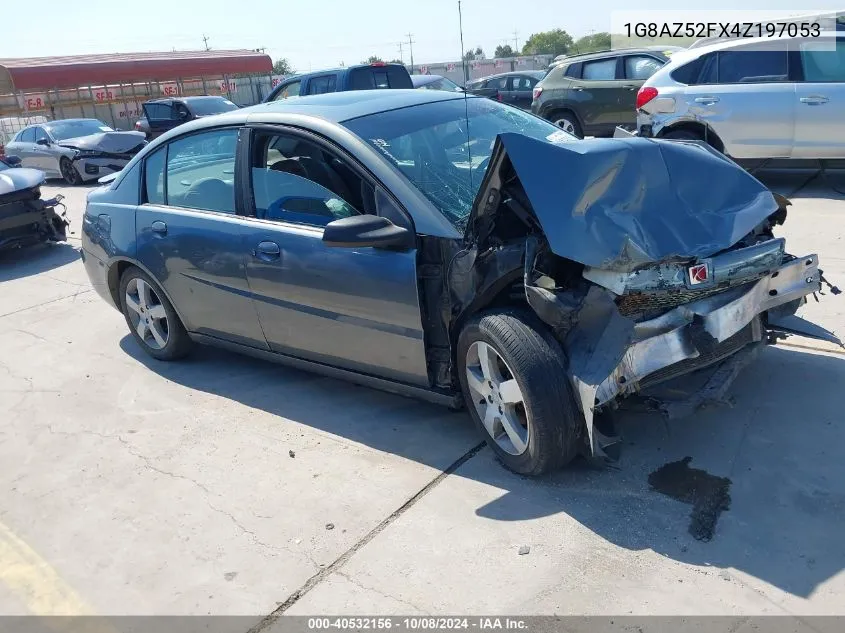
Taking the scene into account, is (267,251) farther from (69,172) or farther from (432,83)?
(69,172)

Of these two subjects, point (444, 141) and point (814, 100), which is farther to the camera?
point (814, 100)

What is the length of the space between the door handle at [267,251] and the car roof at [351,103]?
750 millimetres

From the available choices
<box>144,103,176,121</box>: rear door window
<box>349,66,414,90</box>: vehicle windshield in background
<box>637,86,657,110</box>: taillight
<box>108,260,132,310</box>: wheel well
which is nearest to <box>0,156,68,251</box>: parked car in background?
<box>108,260,132,310</box>: wheel well

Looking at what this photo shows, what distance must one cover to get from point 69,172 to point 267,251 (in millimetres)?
13988

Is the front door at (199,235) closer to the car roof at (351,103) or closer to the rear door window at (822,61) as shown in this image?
the car roof at (351,103)

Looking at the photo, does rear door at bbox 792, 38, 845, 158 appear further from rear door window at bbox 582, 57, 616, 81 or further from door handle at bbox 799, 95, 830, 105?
rear door window at bbox 582, 57, 616, 81

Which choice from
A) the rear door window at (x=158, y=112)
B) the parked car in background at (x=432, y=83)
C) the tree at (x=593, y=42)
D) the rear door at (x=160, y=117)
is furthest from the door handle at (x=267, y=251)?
the tree at (x=593, y=42)

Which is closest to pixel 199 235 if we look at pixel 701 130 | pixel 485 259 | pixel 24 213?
pixel 485 259

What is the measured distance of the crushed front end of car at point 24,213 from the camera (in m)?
9.35

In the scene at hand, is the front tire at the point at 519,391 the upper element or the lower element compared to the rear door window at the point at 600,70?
lower

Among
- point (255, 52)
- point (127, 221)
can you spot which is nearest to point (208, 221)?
point (127, 221)

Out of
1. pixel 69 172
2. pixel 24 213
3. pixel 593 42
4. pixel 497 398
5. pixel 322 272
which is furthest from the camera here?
pixel 593 42

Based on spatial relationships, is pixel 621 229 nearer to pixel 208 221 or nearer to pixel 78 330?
pixel 208 221

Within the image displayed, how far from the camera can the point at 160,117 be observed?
60.3 ft
